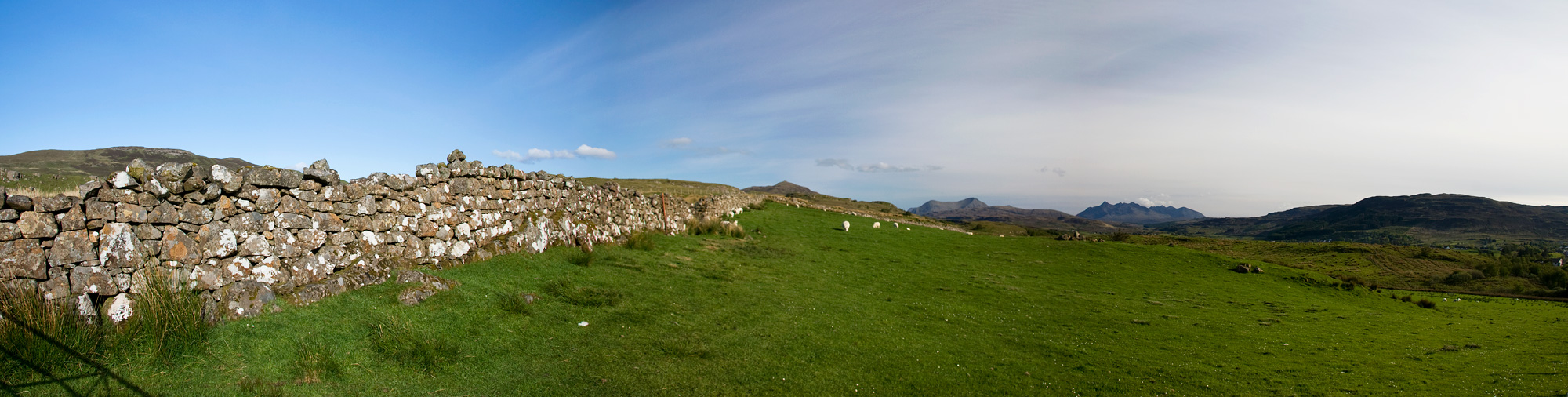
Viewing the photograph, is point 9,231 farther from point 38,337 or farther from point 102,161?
point 102,161

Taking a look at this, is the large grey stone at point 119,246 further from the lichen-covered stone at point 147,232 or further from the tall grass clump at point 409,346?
the tall grass clump at point 409,346

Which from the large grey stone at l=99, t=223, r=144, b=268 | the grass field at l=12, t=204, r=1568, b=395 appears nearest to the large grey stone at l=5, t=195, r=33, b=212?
the large grey stone at l=99, t=223, r=144, b=268

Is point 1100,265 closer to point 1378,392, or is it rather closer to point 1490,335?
point 1490,335

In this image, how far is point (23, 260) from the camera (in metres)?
4.59

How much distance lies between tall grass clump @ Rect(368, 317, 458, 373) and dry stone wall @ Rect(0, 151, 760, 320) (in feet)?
4.71

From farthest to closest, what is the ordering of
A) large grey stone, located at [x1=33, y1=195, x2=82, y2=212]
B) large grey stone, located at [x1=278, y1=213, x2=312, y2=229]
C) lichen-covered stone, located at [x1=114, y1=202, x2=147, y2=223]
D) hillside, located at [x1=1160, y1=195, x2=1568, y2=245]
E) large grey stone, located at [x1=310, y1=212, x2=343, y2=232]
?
hillside, located at [x1=1160, y1=195, x2=1568, y2=245] < large grey stone, located at [x1=310, y1=212, x2=343, y2=232] < large grey stone, located at [x1=278, y1=213, x2=312, y2=229] < lichen-covered stone, located at [x1=114, y1=202, x2=147, y2=223] < large grey stone, located at [x1=33, y1=195, x2=82, y2=212]

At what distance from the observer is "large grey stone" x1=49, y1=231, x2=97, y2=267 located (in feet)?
15.8

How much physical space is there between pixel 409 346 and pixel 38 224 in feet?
10.8

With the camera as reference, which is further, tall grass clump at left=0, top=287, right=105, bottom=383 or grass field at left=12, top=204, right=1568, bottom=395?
grass field at left=12, top=204, right=1568, bottom=395

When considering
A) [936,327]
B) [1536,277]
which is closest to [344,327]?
[936,327]

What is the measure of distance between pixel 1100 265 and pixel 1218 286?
392 centimetres

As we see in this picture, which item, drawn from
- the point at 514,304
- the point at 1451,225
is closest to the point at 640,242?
the point at 514,304

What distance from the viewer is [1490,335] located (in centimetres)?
1214

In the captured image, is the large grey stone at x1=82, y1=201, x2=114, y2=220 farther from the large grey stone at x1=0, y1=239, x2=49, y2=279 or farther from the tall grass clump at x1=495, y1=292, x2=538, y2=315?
the tall grass clump at x1=495, y1=292, x2=538, y2=315
